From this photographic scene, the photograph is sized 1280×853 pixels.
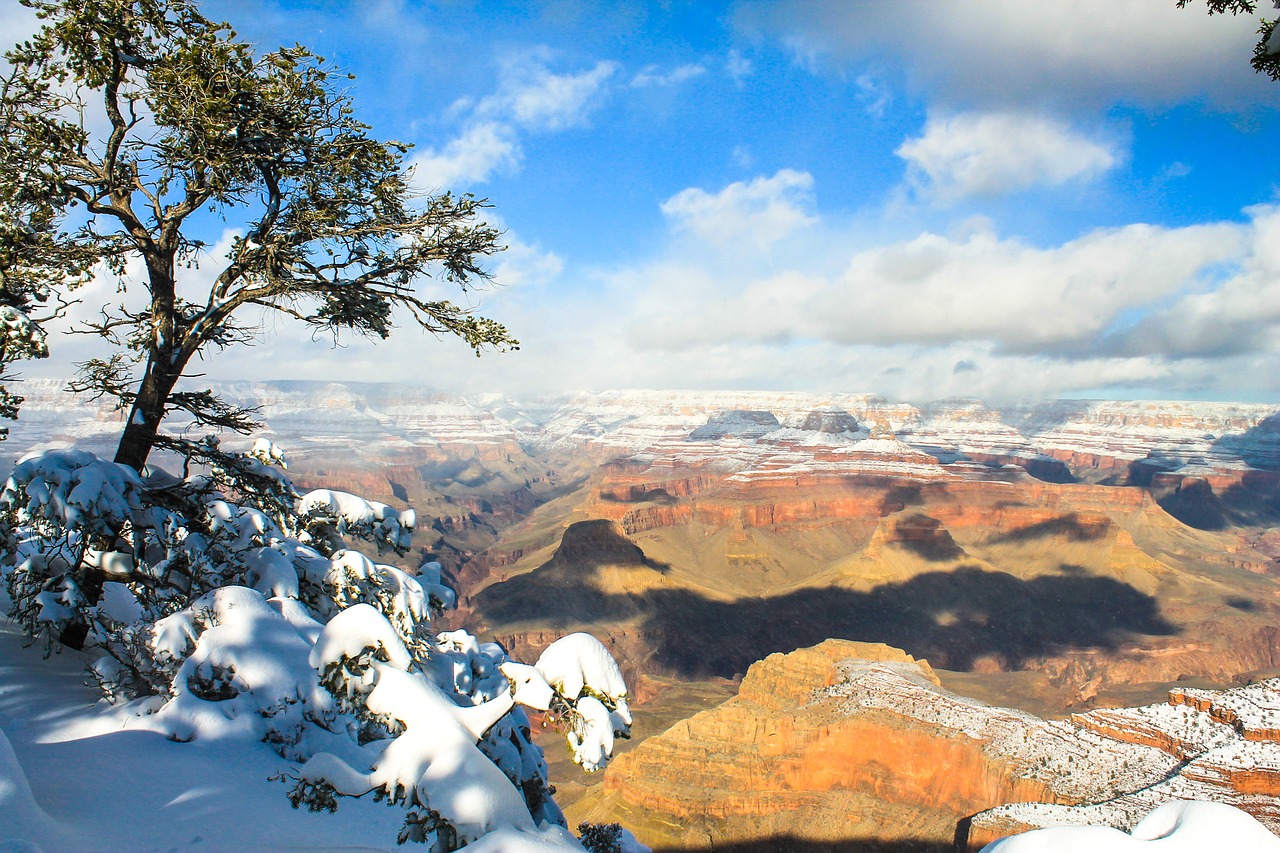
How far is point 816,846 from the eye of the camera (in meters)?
29.8

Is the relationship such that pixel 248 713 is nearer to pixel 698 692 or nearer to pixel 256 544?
pixel 256 544

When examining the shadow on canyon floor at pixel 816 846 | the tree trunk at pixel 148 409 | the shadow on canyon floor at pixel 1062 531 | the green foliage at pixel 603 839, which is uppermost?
the tree trunk at pixel 148 409

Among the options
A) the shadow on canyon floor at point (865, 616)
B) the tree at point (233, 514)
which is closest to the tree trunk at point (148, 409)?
the tree at point (233, 514)

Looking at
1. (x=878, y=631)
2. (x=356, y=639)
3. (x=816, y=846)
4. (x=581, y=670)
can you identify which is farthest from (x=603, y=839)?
(x=878, y=631)

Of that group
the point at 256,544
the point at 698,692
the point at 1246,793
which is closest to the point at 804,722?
the point at 1246,793

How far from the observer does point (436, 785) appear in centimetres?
367

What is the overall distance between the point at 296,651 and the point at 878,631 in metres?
103

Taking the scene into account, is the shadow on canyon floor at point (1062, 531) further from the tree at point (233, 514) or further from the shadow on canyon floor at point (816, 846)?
the tree at point (233, 514)

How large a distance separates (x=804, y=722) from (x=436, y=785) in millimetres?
34663

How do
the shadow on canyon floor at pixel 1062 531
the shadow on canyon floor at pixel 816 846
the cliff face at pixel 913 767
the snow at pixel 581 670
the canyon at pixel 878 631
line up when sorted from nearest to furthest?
1. the snow at pixel 581 670
2. the cliff face at pixel 913 767
3. the shadow on canyon floor at pixel 816 846
4. the canyon at pixel 878 631
5. the shadow on canyon floor at pixel 1062 531

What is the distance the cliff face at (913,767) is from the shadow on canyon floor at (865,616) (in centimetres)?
5131

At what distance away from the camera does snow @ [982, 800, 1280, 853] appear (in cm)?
279

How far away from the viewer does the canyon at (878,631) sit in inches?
1160

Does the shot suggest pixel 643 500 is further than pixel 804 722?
Yes
